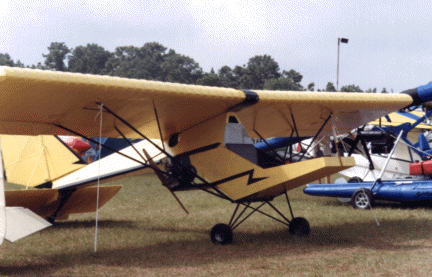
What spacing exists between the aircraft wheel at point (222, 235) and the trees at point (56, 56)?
95191 millimetres

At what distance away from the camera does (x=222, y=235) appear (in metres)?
6.85

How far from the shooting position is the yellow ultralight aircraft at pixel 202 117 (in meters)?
5.54

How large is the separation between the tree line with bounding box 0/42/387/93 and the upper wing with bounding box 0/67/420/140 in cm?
5492

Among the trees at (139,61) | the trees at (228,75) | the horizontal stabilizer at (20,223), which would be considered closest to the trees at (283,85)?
the trees at (228,75)

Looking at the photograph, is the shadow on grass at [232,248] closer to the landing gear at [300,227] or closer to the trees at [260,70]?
the landing gear at [300,227]

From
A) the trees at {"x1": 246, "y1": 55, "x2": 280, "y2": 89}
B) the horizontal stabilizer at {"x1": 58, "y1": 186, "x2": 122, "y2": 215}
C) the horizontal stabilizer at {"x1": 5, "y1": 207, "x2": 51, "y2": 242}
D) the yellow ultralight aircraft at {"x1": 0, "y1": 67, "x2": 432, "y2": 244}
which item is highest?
the trees at {"x1": 246, "y1": 55, "x2": 280, "y2": 89}

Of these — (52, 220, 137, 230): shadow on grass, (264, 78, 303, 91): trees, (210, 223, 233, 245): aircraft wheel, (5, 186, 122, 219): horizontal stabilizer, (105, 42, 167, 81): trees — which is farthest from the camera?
(105, 42, 167, 81): trees

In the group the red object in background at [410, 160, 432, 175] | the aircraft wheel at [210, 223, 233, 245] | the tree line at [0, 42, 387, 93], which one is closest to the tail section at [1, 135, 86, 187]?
the aircraft wheel at [210, 223, 233, 245]

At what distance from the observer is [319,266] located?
5352mm

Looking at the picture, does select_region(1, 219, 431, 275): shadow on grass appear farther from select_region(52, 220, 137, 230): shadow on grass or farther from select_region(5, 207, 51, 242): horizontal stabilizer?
select_region(52, 220, 137, 230): shadow on grass

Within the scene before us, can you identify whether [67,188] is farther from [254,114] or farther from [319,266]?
[319,266]

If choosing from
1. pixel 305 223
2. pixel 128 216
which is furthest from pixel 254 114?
pixel 128 216

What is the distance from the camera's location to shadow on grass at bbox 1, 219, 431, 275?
5715mm

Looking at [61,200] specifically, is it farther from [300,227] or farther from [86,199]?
[300,227]
